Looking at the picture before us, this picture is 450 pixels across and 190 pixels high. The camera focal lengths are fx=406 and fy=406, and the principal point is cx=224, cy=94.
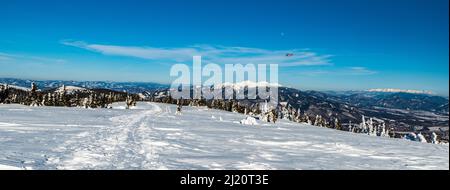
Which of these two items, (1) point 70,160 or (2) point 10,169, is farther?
(1) point 70,160

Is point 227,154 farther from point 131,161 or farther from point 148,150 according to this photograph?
point 131,161

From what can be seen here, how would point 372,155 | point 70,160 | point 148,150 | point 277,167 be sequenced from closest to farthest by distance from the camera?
point 70,160 → point 277,167 → point 148,150 → point 372,155

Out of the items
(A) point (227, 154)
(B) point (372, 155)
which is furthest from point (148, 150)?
(B) point (372, 155)
